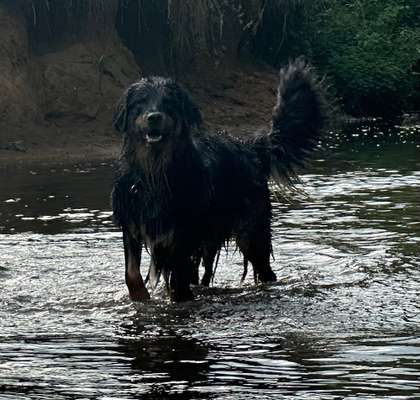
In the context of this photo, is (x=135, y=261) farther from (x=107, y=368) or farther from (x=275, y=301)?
(x=107, y=368)

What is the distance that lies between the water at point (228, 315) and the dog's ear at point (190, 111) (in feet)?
4.40

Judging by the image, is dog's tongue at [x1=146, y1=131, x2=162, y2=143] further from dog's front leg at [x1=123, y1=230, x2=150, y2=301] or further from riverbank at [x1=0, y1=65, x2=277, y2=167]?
riverbank at [x1=0, y1=65, x2=277, y2=167]

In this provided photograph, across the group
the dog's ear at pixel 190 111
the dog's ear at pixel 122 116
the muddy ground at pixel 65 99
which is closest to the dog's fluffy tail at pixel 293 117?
the dog's ear at pixel 190 111

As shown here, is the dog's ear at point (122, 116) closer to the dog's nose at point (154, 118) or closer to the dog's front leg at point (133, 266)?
the dog's nose at point (154, 118)

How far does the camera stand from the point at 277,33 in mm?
25031

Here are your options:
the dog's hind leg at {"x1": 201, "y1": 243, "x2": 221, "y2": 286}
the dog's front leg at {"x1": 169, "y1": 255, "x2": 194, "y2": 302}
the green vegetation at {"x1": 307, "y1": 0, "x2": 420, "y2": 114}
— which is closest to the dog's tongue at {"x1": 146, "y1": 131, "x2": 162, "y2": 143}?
the dog's front leg at {"x1": 169, "y1": 255, "x2": 194, "y2": 302}

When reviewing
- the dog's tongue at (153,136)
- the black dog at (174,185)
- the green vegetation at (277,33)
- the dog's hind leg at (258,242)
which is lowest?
the dog's hind leg at (258,242)

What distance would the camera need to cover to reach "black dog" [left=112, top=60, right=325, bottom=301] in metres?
7.91

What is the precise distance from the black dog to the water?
0.38m

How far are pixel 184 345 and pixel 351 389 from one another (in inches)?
57.6

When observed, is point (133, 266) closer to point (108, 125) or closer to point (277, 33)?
point (108, 125)

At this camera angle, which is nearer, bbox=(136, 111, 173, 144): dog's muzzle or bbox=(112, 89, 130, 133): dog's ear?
bbox=(136, 111, 173, 144): dog's muzzle

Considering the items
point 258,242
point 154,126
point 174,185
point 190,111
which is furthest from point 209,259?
point 154,126

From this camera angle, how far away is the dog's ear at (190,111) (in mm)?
8055
